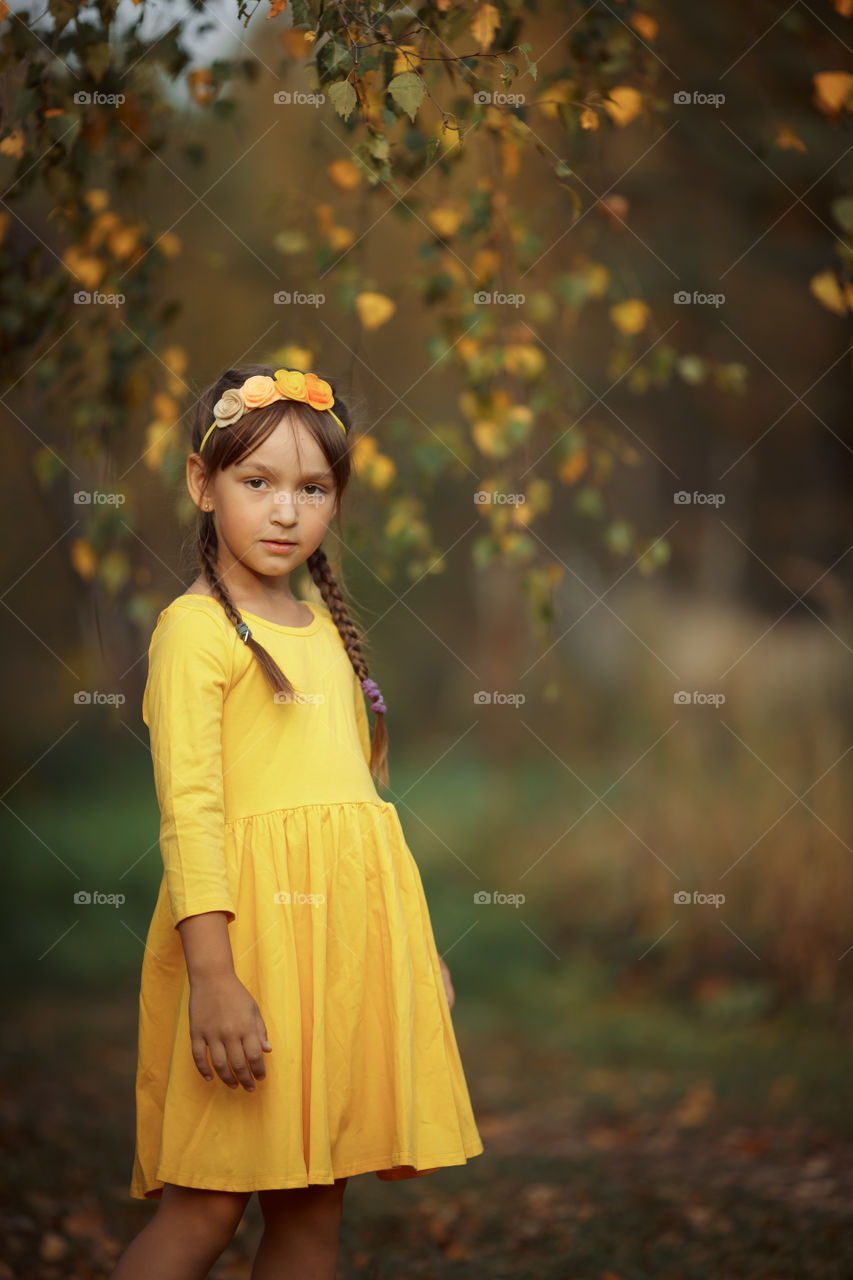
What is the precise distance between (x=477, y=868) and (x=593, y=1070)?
0.86 meters

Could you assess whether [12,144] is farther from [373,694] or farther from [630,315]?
[630,315]

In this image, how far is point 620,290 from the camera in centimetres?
231

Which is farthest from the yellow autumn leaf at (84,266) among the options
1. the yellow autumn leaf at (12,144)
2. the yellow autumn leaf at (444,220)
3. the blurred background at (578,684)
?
the yellow autumn leaf at (444,220)

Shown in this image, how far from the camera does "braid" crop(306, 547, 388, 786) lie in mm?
1564

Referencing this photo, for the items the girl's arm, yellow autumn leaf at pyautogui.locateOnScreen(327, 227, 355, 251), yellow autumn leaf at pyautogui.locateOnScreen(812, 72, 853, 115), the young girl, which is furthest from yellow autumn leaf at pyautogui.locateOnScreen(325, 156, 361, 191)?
the girl's arm

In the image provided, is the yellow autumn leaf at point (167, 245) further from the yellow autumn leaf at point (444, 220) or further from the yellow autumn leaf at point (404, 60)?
the yellow autumn leaf at point (404, 60)

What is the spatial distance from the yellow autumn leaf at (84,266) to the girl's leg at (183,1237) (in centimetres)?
155

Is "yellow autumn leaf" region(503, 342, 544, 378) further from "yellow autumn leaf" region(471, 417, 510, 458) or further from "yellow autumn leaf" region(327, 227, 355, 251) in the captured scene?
"yellow autumn leaf" region(327, 227, 355, 251)

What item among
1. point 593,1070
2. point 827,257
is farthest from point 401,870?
point 827,257

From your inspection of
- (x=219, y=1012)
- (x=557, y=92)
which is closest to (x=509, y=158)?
(x=557, y=92)

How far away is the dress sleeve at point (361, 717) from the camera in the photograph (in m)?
1.58

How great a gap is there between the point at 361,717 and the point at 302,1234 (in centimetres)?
61

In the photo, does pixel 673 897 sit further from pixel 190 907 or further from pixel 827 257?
pixel 190 907

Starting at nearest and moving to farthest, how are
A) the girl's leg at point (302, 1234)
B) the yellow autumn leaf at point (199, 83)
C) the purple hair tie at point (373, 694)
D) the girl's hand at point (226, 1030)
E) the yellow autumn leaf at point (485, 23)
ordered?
the girl's hand at point (226, 1030), the girl's leg at point (302, 1234), the purple hair tie at point (373, 694), the yellow autumn leaf at point (485, 23), the yellow autumn leaf at point (199, 83)
